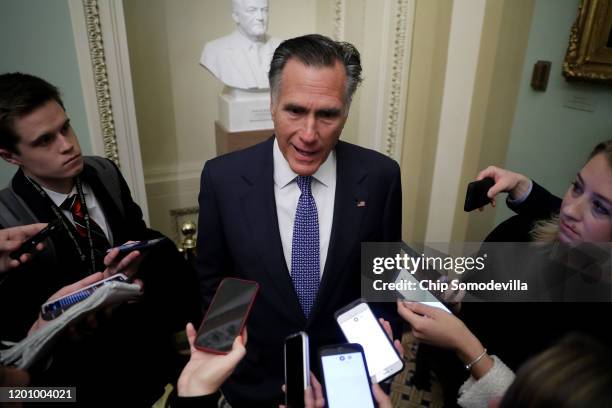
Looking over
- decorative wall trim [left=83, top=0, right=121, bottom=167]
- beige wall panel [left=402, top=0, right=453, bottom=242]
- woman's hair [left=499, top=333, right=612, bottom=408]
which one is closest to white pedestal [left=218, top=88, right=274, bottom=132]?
decorative wall trim [left=83, top=0, right=121, bottom=167]

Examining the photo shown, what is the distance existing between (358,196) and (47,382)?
46.4 inches

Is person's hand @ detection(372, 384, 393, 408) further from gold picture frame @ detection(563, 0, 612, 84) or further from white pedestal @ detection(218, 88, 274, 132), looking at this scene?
gold picture frame @ detection(563, 0, 612, 84)

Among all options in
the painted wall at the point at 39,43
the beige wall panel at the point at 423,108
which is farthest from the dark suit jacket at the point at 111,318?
the beige wall panel at the point at 423,108

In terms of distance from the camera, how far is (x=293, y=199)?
57.4 inches

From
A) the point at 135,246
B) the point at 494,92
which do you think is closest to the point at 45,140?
the point at 135,246

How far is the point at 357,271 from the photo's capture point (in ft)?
4.83

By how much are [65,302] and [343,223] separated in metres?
0.96

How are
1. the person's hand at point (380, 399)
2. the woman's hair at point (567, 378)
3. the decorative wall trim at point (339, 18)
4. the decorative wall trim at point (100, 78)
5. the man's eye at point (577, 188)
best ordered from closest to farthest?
the woman's hair at point (567, 378) < the person's hand at point (380, 399) < the man's eye at point (577, 188) < the decorative wall trim at point (100, 78) < the decorative wall trim at point (339, 18)

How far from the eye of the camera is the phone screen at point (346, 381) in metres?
1.06

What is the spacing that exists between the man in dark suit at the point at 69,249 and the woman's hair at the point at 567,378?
4.25 feet

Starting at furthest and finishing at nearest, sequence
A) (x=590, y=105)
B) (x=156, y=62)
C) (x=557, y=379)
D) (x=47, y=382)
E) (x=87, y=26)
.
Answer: (x=156, y=62) → (x=590, y=105) → (x=87, y=26) → (x=47, y=382) → (x=557, y=379)

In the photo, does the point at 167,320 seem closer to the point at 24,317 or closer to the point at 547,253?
the point at 24,317

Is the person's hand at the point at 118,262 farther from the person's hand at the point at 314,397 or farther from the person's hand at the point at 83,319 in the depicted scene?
the person's hand at the point at 314,397

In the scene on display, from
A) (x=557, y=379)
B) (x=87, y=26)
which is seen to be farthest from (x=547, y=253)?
(x=87, y=26)
